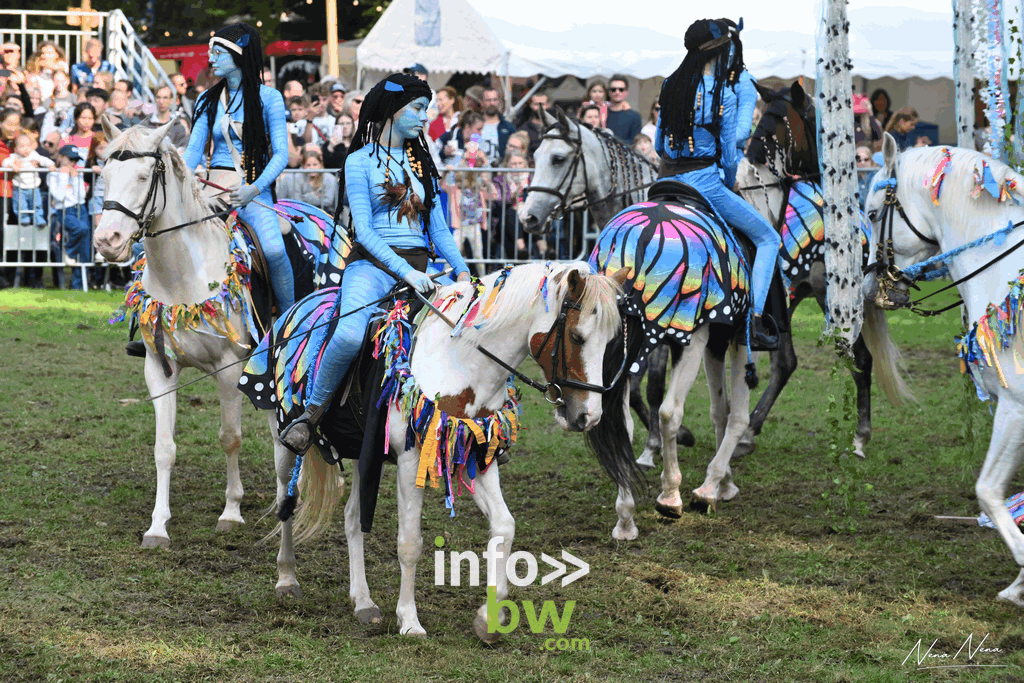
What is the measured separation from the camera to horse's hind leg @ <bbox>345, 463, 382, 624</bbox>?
5309mm

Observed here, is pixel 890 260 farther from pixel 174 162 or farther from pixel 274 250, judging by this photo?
pixel 174 162

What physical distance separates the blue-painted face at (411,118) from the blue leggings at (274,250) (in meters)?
1.87

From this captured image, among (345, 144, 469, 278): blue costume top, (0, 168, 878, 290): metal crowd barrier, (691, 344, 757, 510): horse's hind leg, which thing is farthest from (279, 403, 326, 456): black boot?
(0, 168, 878, 290): metal crowd barrier

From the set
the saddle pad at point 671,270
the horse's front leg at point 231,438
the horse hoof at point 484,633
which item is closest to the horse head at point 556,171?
the saddle pad at point 671,270

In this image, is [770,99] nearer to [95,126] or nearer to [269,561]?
[269,561]

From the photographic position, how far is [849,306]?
6414 mm

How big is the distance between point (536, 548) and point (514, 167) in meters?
8.26

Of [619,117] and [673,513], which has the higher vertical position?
[619,117]

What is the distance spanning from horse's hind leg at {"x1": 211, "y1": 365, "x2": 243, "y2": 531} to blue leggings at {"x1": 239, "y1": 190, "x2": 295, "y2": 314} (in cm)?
59

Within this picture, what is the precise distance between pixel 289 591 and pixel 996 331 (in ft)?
12.3

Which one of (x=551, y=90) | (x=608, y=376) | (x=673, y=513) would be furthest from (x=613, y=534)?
(x=551, y=90)

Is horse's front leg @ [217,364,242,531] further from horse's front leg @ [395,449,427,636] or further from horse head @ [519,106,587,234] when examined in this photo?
horse head @ [519,106,587,234]

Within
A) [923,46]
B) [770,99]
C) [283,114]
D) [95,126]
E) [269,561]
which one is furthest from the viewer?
[923,46]

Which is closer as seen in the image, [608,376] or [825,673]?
[825,673]
